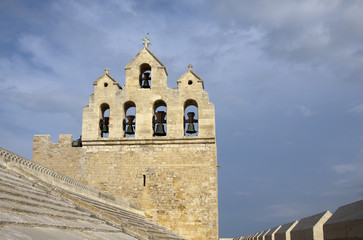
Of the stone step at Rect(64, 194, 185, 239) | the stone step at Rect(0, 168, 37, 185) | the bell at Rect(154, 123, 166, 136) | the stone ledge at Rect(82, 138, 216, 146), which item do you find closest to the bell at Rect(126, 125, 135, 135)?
the stone ledge at Rect(82, 138, 216, 146)

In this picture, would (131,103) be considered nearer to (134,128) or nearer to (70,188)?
(134,128)

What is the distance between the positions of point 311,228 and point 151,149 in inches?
425

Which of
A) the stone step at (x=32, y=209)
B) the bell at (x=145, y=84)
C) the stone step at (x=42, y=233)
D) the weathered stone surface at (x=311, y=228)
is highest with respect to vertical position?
the bell at (x=145, y=84)

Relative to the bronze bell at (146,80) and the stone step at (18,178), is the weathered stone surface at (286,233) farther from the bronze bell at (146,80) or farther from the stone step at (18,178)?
the bronze bell at (146,80)

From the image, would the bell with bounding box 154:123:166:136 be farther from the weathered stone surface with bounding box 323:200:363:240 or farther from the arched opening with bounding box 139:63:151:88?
the weathered stone surface with bounding box 323:200:363:240

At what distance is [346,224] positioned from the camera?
15.4 ft

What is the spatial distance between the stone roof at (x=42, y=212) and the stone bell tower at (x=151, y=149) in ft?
20.0

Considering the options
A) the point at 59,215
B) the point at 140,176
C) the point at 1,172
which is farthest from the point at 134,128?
the point at 59,215

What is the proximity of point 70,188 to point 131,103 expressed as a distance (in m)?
8.13

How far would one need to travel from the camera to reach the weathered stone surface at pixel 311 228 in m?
6.10

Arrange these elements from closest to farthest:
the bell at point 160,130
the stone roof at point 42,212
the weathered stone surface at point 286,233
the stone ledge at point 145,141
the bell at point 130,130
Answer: the stone roof at point 42,212
the weathered stone surface at point 286,233
the stone ledge at point 145,141
the bell at point 160,130
the bell at point 130,130

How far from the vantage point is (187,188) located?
15773 millimetres

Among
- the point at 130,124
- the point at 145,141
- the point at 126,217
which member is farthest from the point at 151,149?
the point at 126,217

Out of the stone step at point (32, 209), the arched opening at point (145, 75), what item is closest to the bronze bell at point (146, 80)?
the arched opening at point (145, 75)
